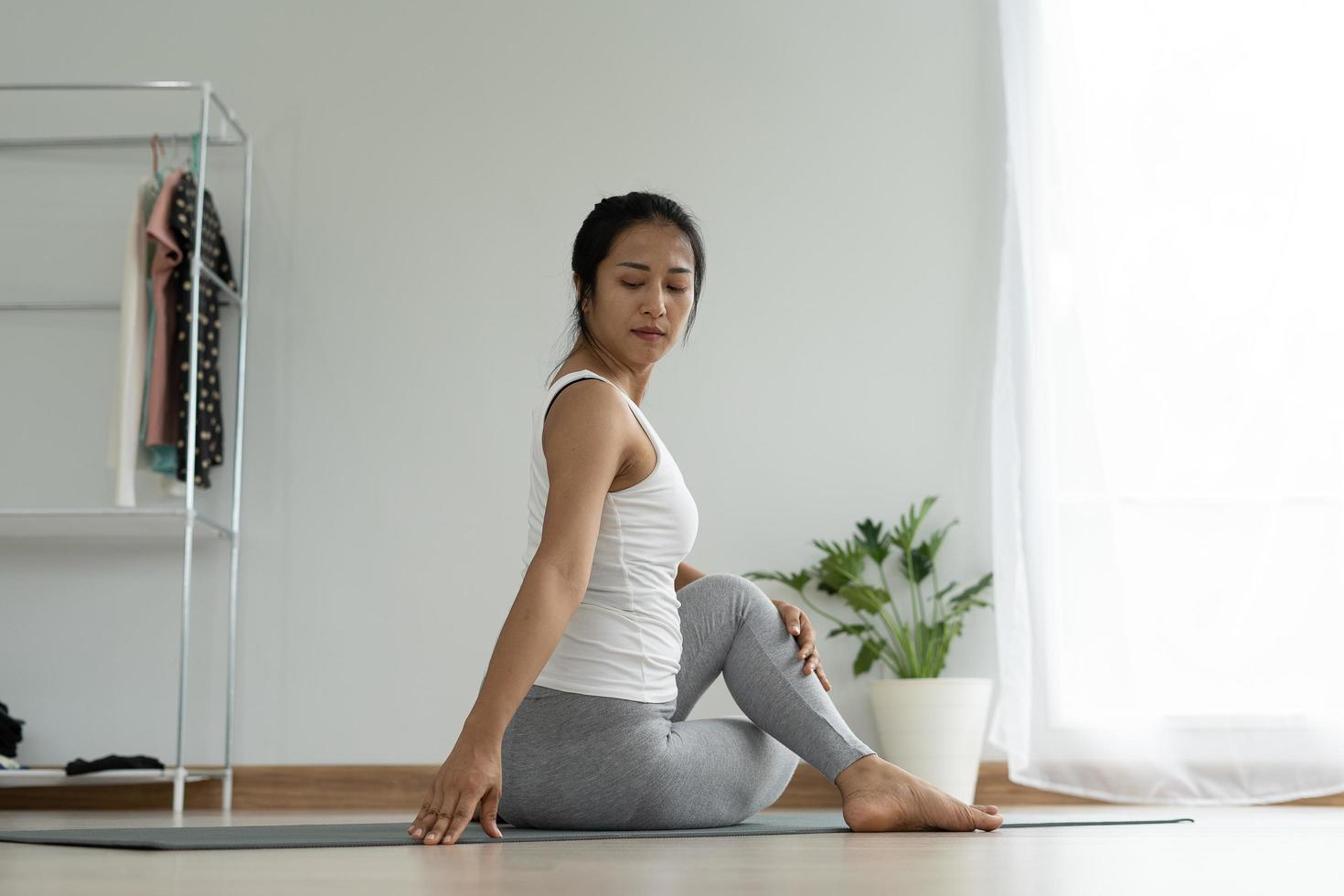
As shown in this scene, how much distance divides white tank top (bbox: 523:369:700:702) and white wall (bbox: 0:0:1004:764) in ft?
4.67

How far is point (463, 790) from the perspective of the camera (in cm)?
127

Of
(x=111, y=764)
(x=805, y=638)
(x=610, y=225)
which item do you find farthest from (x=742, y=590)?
(x=111, y=764)

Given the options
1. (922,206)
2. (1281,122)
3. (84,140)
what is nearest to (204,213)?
(84,140)

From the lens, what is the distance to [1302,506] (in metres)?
2.96

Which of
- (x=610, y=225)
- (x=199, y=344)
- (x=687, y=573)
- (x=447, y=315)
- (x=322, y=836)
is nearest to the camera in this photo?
(x=322, y=836)

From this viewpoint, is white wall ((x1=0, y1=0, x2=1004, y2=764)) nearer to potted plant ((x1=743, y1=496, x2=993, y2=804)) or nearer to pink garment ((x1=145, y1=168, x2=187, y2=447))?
potted plant ((x1=743, y1=496, x2=993, y2=804))

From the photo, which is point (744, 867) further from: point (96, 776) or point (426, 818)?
point (96, 776)

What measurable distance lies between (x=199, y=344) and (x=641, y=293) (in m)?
1.63

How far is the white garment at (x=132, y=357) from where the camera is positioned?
2938 mm

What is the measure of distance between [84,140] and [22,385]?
2.00ft

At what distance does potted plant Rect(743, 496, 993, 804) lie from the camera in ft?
9.02

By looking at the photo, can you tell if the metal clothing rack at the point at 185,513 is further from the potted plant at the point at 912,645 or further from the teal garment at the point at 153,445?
the potted plant at the point at 912,645

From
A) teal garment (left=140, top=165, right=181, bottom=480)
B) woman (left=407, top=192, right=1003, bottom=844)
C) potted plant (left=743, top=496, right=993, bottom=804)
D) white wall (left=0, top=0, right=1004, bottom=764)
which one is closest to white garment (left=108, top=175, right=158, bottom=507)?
teal garment (left=140, top=165, right=181, bottom=480)

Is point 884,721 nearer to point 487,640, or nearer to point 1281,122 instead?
point 487,640
